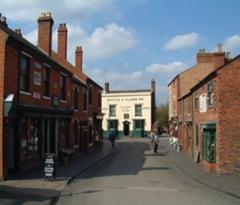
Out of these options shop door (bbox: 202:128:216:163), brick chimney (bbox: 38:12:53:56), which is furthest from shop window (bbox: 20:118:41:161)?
shop door (bbox: 202:128:216:163)

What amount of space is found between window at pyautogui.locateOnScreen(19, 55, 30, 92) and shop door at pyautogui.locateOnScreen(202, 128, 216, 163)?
1022cm

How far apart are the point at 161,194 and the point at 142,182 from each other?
380 centimetres

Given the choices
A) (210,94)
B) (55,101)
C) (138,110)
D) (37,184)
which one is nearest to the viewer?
(37,184)

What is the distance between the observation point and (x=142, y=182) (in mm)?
21031

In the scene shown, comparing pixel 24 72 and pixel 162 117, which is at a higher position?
pixel 162 117

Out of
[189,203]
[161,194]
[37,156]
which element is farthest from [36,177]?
[189,203]

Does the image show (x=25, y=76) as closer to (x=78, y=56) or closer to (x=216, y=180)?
(x=216, y=180)

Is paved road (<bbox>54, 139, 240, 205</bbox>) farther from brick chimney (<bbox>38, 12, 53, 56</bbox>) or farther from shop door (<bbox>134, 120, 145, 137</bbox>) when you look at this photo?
shop door (<bbox>134, 120, 145, 137</bbox>)

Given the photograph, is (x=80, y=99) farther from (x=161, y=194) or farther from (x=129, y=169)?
(x=161, y=194)

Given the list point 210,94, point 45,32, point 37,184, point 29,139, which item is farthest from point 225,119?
point 45,32

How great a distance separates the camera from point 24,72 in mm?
22609

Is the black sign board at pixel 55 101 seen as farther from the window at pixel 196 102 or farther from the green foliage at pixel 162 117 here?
Answer: the green foliage at pixel 162 117

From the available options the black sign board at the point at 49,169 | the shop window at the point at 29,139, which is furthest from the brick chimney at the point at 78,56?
the black sign board at the point at 49,169

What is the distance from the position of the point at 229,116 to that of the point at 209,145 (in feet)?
8.44
